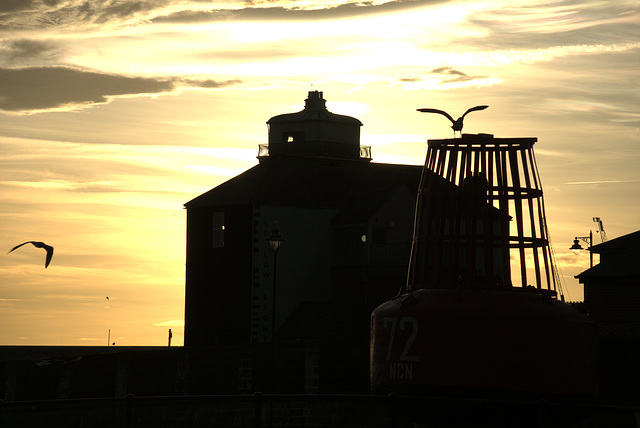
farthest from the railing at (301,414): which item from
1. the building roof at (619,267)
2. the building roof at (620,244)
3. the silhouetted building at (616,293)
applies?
the building roof at (620,244)

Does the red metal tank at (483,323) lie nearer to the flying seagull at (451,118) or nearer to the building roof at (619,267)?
the flying seagull at (451,118)

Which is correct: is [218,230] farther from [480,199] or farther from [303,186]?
[480,199]

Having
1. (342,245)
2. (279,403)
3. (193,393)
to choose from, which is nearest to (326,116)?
(342,245)

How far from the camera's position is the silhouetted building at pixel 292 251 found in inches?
2040

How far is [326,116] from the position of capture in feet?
207

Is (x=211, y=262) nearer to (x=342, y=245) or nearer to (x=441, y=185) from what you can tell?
(x=342, y=245)

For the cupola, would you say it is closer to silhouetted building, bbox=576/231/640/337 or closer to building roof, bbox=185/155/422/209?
building roof, bbox=185/155/422/209

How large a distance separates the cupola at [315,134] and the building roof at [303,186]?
2.32m

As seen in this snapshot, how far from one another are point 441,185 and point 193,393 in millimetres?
18450

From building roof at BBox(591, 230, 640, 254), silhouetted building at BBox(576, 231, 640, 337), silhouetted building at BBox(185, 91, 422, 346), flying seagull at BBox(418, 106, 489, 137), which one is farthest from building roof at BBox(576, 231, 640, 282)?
flying seagull at BBox(418, 106, 489, 137)

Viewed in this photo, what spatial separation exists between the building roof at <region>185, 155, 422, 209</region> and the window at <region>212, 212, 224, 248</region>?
2.53 ft

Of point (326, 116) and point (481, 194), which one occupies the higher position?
point (326, 116)

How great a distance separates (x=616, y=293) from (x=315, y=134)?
86.8 ft

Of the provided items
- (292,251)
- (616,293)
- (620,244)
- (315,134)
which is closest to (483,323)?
(616,293)
